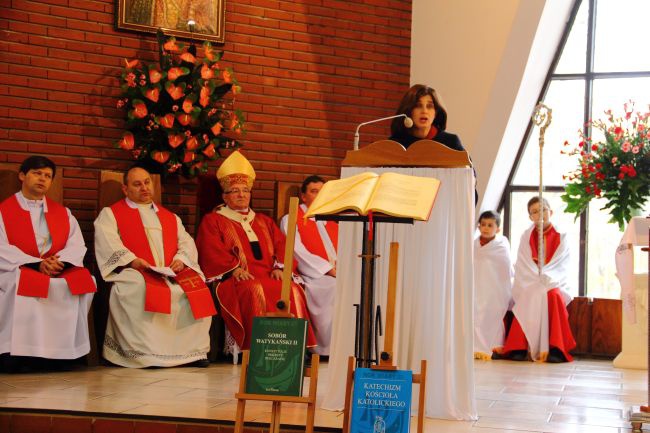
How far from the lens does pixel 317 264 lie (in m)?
7.11

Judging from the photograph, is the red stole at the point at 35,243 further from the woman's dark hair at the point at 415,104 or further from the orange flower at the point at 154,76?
the woman's dark hair at the point at 415,104

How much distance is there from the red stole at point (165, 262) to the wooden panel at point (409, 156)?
2262 mm

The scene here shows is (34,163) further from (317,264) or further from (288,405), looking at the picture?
(288,405)

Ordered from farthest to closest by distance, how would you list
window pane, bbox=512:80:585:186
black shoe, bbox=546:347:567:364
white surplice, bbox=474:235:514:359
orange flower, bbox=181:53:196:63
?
window pane, bbox=512:80:585:186, white surplice, bbox=474:235:514:359, black shoe, bbox=546:347:567:364, orange flower, bbox=181:53:196:63

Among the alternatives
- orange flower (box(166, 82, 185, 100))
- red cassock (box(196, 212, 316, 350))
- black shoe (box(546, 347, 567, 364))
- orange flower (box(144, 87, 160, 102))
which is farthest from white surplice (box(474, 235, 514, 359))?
orange flower (box(144, 87, 160, 102))

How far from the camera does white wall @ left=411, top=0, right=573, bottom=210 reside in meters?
8.38

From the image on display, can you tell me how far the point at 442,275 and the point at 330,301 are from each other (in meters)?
2.82

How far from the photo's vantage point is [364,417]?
3420mm

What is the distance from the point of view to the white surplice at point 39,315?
5660 millimetres

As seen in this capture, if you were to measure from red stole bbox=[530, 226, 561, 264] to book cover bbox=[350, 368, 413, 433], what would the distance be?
5.23 m

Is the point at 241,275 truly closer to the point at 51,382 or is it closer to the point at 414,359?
the point at 51,382

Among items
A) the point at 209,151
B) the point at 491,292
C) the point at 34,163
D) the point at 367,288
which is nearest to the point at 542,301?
the point at 491,292

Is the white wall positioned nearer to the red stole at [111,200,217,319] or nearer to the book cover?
the red stole at [111,200,217,319]

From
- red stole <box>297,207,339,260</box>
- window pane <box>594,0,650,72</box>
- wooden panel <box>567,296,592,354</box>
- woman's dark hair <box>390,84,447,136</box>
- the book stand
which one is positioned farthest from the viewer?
window pane <box>594,0,650,72</box>
